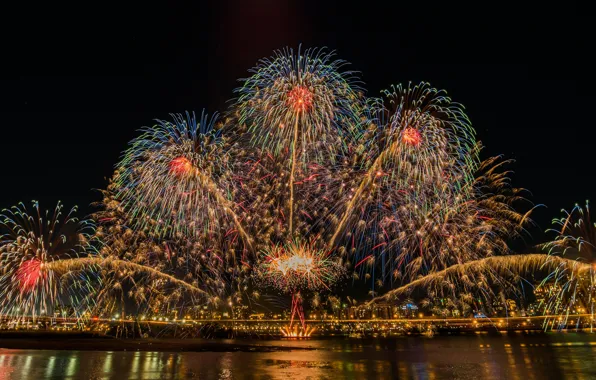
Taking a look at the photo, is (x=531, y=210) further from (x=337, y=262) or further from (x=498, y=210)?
(x=337, y=262)

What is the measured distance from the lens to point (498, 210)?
28531 millimetres

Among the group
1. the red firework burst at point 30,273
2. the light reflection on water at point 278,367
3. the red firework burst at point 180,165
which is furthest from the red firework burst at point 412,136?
the red firework burst at point 30,273

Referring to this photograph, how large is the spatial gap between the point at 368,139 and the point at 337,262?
9.03 m

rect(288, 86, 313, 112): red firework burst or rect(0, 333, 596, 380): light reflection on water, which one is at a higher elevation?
rect(288, 86, 313, 112): red firework burst

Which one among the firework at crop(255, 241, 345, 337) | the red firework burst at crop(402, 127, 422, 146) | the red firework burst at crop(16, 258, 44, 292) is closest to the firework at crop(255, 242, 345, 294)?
the firework at crop(255, 241, 345, 337)

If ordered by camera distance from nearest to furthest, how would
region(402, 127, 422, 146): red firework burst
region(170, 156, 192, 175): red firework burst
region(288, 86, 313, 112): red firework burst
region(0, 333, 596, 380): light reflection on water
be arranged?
region(0, 333, 596, 380): light reflection on water → region(402, 127, 422, 146): red firework burst → region(288, 86, 313, 112): red firework burst → region(170, 156, 192, 175): red firework burst

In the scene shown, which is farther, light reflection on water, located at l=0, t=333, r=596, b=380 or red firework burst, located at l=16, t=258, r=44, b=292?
red firework burst, located at l=16, t=258, r=44, b=292

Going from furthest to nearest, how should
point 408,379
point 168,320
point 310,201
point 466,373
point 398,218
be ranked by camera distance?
point 168,320 < point 310,201 < point 398,218 < point 466,373 < point 408,379

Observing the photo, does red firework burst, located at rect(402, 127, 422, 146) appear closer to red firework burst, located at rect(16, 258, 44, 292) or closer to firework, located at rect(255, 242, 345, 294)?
Result: firework, located at rect(255, 242, 345, 294)

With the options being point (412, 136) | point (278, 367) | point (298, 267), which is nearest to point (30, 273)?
point (298, 267)

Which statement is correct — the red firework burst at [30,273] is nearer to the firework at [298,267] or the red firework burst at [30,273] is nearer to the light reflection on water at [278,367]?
the light reflection on water at [278,367]

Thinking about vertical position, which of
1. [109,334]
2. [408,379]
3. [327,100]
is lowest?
[408,379]

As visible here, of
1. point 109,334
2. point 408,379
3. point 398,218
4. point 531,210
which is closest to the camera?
point 408,379

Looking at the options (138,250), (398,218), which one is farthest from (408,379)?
(138,250)
